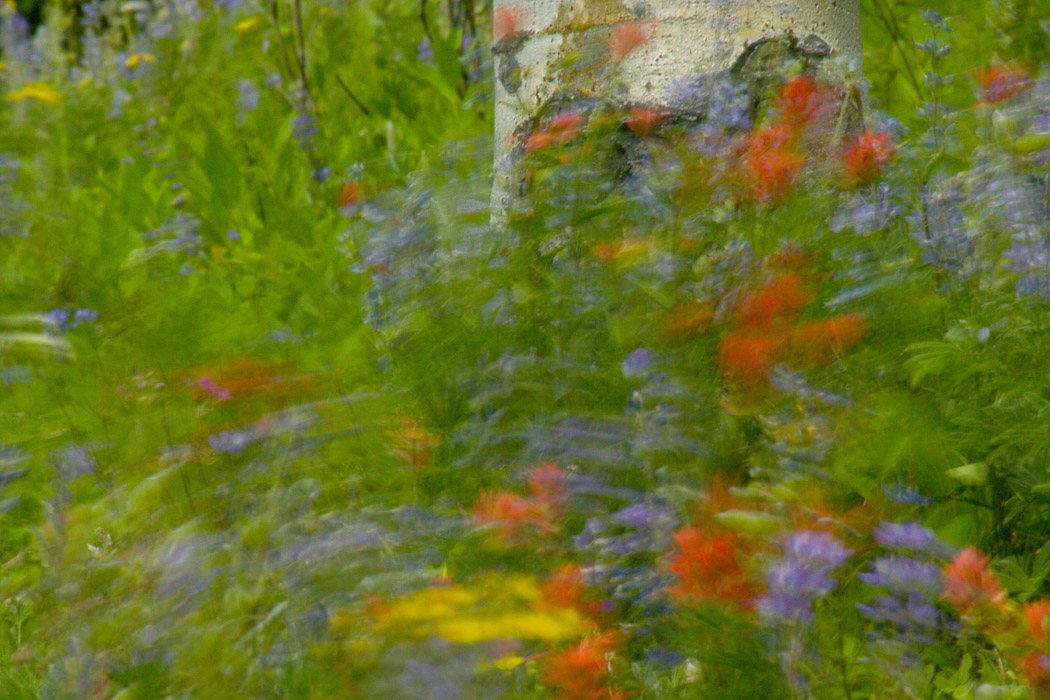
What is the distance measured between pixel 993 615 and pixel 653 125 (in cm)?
104

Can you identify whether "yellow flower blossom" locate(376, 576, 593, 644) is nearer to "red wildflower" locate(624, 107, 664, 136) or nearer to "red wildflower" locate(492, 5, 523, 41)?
"red wildflower" locate(624, 107, 664, 136)

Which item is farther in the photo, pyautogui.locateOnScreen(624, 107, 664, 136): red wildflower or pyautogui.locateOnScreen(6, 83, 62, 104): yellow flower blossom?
pyautogui.locateOnScreen(6, 83, 62, 104): yellow flower blossom

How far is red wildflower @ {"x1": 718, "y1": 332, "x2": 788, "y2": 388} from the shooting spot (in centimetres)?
121

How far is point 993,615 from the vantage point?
3.22ft

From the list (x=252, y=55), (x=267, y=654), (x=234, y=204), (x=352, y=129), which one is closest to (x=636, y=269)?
(x=267, y=654)

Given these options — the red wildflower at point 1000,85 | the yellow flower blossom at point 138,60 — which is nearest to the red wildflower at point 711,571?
the red wildflower at point 1000,85

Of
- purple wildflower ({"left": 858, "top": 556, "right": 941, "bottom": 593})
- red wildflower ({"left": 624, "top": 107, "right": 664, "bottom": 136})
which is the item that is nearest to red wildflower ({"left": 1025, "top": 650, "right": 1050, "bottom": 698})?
purple wildflower ({"left": 858, "top": 556, "right": 941, "bottom": 593})

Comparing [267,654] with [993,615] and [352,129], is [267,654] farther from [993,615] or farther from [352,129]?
[352,129]

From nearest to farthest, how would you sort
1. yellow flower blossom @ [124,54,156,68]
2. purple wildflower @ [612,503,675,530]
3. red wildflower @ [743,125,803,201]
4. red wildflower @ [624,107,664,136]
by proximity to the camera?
purple wildflower @ [612,503,675,530]
red wildflower @ [743,125,803,201]
red wildflower @ [624,107,664,136]
yellow flower blossom @ [124,54,156,68]

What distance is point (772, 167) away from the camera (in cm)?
Result: 134

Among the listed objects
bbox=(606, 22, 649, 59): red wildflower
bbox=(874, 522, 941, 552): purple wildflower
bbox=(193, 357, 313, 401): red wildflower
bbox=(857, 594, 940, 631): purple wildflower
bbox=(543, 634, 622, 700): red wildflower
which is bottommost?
bbox=(543, 634, 622, 700): red wildflower

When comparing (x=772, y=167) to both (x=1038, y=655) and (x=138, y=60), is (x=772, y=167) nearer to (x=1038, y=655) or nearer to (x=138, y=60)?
(x=1038, y=655)

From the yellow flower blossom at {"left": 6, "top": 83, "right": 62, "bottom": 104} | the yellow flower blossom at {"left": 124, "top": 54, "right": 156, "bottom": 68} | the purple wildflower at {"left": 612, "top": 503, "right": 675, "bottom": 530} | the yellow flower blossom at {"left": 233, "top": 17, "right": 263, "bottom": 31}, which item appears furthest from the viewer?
the yellow flower blossom at {"left": 124, "top": 54, "right": 156, "bottom": 68}

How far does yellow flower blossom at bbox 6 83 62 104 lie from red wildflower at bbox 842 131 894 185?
10.9ft
